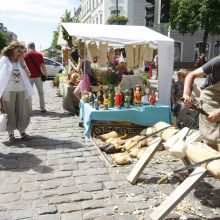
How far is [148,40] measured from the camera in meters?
7.88

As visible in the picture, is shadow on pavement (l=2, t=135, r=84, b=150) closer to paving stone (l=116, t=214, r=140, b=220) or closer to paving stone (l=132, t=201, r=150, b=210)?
paving stone (l=132, t=201, r=150, b=210)

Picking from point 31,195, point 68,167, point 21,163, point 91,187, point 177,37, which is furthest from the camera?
point 177,37

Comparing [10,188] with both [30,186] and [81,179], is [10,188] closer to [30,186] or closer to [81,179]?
[30,186]

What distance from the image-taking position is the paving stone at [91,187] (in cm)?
434

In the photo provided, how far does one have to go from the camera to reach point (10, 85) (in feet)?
20.1

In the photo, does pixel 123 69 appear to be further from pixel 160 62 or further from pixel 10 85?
pixel 10 85

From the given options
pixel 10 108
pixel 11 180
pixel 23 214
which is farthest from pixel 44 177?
pixel 10 108

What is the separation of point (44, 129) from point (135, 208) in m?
4.06

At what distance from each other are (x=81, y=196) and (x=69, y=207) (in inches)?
11.9

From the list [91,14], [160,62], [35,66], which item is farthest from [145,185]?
[91,14]

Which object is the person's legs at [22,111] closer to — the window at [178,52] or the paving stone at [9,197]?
the paving stone at [9,197]

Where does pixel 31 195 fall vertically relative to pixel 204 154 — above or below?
below

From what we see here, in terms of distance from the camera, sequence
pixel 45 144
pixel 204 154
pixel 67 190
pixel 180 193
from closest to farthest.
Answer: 1. pixel 180 193
2. pixel 204 154
3. pixel 67 190
4. pixel 45 144

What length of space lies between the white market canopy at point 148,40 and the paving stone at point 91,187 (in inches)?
159
